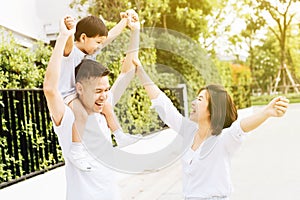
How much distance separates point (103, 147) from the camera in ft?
5.36

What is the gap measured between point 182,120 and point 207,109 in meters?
0.19

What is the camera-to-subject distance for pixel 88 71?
1619mm

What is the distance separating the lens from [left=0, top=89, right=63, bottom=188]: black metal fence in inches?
160

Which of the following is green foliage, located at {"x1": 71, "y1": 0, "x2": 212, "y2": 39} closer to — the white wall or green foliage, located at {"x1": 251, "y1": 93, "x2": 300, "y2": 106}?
the white wall

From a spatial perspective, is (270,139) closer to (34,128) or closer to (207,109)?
(34,128)

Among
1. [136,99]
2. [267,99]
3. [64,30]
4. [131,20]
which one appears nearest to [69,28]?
[64,30]

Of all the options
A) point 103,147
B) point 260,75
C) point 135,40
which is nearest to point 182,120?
point 135,40

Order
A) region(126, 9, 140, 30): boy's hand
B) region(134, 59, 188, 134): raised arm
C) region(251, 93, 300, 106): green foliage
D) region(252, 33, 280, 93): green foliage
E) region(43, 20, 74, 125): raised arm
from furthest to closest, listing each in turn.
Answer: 1. region(252, 33, 280, 93): green foliage
2. region(251, 93, 300, 106): green foliage
3. region(134, 59, 188, 134): raised arm
4. region(126, 9, 140, 30): boy's hand
5. region(43, 20, 74, 125): raised arm

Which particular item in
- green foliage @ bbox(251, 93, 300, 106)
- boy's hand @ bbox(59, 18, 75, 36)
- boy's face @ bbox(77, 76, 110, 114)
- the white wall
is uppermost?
the white wall

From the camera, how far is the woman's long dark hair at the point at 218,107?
2.23 meters

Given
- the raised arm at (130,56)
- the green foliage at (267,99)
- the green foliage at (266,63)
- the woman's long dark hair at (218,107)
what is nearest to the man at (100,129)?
the raised arm at (130,56)

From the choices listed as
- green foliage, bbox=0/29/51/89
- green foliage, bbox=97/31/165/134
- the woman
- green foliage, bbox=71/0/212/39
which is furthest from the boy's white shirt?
green foliage, bbox=71/0/212/39

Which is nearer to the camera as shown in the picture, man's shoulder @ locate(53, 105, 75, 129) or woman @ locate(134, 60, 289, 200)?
man's shoulder @ locate(53, 105, 75, 129)

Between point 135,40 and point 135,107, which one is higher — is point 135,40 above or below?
above
